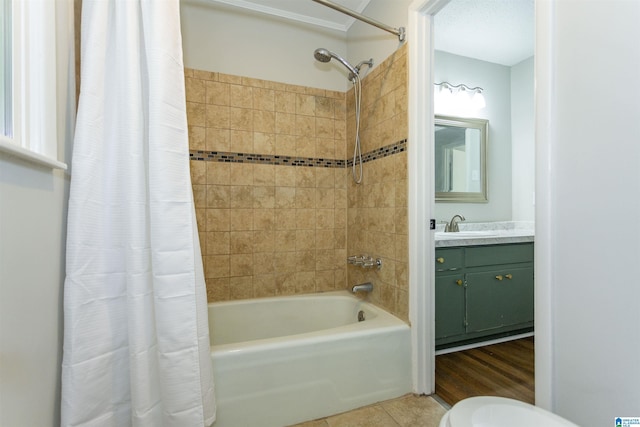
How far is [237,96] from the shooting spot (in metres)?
2.15

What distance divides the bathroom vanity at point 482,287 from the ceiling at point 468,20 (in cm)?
161

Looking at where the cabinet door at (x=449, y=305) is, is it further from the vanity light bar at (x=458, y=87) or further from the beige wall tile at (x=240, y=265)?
the vanity light bar at (x=458, y=87)

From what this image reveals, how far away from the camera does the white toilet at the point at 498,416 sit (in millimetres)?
748

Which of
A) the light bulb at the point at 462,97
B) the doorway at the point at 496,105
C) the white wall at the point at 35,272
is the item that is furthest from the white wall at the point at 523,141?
the white wall at the point at 35,272

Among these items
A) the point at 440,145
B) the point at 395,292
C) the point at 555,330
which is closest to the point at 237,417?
the point at 395,292

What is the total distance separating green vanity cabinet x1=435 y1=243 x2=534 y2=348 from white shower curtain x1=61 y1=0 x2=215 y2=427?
1.68 meters

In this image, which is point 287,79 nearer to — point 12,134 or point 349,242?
point 349,242

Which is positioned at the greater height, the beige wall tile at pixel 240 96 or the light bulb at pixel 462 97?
the light bulb at pixel 462 97

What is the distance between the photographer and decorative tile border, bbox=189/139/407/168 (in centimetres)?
Result: 195

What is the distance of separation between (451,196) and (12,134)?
277 cm

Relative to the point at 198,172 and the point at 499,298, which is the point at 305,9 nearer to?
the point at 198,172

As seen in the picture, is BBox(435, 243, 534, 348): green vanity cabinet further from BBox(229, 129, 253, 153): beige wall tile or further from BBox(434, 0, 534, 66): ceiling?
BBox(434, 0, 534, 66): ceiling

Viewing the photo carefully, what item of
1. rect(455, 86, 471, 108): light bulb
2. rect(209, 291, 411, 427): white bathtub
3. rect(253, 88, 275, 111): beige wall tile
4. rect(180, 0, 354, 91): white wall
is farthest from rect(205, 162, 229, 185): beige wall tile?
rect(455, 86, 471, 108): light bulb

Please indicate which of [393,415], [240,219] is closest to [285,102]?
[240,219]
